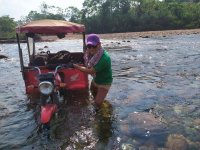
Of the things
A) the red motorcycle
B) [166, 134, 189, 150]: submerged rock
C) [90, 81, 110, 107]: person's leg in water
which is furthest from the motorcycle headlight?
[166, 134, 189, 150]: submerged rock

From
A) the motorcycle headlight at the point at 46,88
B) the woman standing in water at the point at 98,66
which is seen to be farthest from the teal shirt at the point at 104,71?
the motorcycle headlight at the point at 46,88

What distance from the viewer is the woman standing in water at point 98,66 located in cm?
724

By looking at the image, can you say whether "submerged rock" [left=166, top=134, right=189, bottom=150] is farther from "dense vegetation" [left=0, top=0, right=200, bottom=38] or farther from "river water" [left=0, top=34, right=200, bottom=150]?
"dense vegetation" [left=0, top=0, right=200, bottom=38]

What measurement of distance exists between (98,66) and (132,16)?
235 ft

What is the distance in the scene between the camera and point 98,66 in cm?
737

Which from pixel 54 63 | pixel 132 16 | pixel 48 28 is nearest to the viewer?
pixel 48 28

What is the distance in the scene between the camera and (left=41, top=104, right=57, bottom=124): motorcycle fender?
6.77 metres

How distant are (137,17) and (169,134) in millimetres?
71574

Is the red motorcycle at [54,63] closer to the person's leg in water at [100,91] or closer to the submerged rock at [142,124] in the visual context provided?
the person's leg in water at [100,91]

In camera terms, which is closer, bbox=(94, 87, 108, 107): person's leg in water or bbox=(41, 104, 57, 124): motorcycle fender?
bbox=(41, 104, 57, 124): motorcycle fender

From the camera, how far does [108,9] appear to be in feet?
279

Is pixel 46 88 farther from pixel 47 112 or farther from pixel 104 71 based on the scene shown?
pixel 104 71

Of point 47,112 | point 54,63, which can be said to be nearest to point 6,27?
point 54,63

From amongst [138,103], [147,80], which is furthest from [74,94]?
[147,80]
